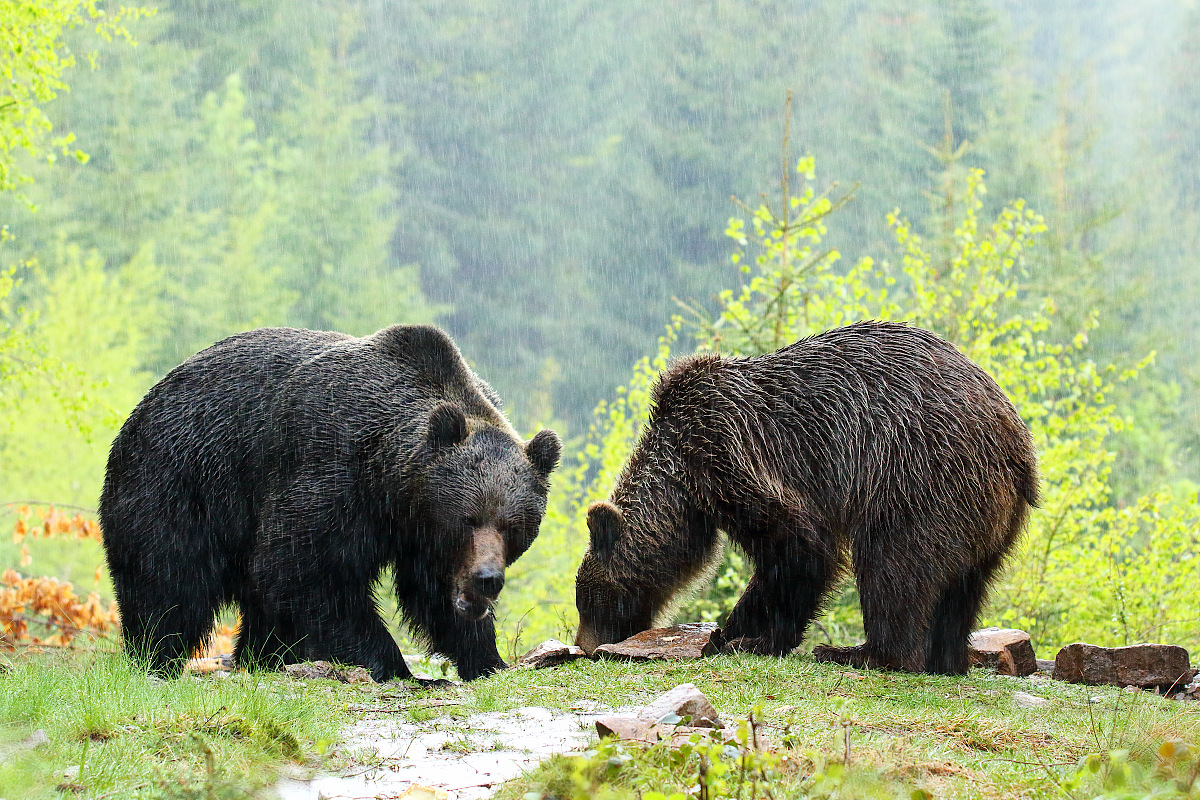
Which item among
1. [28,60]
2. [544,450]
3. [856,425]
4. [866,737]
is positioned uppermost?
[28,60]

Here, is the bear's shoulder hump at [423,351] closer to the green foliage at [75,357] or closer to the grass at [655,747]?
the grass at [655,747]

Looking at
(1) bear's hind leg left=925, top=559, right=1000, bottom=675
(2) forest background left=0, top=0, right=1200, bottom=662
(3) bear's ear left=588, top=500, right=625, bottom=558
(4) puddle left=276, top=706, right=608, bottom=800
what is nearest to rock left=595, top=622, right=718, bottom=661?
(3) bear's ear left=588, top=500, right=625, bottom=558

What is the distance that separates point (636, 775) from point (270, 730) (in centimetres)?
137

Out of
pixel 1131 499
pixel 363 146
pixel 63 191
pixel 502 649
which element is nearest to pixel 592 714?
pixel 502 649

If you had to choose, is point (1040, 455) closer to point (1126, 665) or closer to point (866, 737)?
point (1126, 665)

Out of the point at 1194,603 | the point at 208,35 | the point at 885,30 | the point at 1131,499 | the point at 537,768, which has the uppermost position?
the point at 885,30

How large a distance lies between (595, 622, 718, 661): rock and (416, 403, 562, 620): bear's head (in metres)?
0.84

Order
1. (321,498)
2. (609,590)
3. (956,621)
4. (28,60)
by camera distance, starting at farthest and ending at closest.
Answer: (28,60) < (609,590) < (956,621) < (321,498)

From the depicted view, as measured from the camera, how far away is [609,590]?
21.5 ft

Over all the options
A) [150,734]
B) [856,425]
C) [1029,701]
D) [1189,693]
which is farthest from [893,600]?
[150,734]

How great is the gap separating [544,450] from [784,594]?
161 centimetres

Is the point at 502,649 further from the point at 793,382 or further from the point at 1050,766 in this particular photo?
the point at 1050,766

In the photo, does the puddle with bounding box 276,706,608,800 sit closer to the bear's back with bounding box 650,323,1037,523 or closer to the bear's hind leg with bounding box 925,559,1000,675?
the bear's back with bounding box 650,323,1037,523

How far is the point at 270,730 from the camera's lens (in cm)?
370
